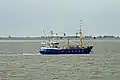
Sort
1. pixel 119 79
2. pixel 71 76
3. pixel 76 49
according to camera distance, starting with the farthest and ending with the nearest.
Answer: pixel 76 49 → pixel 71 76 → pixel 119 79

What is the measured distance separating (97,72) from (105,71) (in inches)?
95.4

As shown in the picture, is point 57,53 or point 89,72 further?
point 57,53

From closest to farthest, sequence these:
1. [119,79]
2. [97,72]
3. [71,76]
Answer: [119,79] → [71,76] → [97,72]

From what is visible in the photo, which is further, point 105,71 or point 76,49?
point 76,49

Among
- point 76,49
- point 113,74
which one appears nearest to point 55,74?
point 113,74

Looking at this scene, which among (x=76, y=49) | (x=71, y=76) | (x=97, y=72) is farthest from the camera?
(x=76, y=49)

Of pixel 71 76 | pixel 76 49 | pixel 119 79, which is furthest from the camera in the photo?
pixel 76 49

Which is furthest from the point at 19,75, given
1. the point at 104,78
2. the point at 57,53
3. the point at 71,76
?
the point at 57,53

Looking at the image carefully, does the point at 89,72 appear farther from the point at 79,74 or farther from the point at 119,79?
the point at 119,79

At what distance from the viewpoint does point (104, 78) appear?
72.3 meters

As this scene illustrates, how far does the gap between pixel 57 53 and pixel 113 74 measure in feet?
232

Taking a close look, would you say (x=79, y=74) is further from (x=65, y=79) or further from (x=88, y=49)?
(x=88, y=49)

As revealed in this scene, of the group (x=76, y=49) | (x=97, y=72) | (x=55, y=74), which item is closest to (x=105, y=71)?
(x=97, y=72)

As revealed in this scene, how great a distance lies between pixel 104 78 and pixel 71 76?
5748mm
